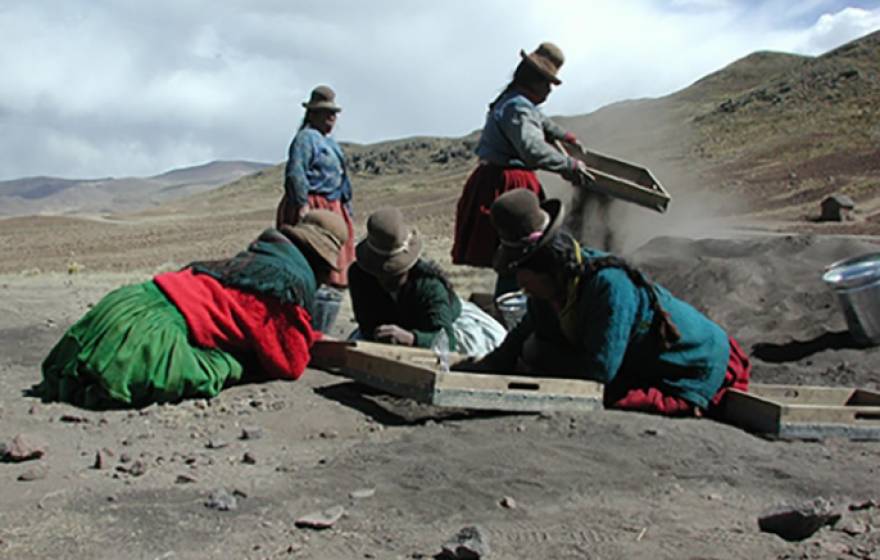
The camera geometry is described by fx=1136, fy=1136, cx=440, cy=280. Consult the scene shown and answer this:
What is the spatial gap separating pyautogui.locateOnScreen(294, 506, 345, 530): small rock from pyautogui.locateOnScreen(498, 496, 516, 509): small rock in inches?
20.1

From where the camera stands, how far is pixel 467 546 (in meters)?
3.06

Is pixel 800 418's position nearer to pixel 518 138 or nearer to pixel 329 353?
pixel 329 353

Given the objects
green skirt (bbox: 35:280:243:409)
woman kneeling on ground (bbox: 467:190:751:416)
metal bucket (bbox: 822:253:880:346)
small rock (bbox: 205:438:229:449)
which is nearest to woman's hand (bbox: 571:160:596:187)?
metal bucket (bbox: 822:253:880:346)

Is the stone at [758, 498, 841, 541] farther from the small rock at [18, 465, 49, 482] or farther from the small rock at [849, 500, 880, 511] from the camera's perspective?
the small rock at [18, 465, 49, 482]

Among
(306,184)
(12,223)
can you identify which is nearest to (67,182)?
(12,223)

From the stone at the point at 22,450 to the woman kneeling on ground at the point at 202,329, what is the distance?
2.57 ft

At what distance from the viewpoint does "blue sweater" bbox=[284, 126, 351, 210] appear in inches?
293

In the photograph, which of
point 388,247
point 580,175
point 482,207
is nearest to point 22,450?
point 388,247

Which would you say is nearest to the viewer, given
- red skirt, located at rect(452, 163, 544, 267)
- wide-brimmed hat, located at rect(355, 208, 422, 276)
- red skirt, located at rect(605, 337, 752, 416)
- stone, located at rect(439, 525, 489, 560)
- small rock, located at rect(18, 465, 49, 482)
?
stone, located at rect(439, 525, 489, 560)

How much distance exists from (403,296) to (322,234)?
1.76 feet

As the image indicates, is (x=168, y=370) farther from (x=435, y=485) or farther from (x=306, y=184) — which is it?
(x=306, y=184)

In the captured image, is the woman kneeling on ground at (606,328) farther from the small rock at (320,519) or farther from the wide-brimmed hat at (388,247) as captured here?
the small rock at (320,519)

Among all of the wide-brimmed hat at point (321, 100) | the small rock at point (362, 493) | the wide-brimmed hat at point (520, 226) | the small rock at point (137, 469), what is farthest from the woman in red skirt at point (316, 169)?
the small rock at point (362, 493)

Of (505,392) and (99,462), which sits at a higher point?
(505,392)
